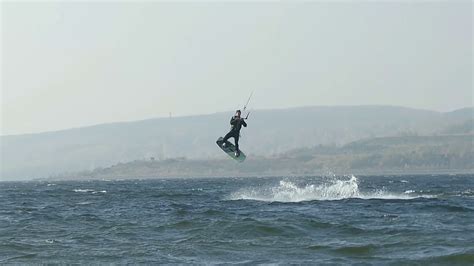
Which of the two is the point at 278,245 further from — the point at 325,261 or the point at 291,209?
the point at 291,209

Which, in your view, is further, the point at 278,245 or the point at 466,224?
the point at 466,224

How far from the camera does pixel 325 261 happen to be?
22844mm

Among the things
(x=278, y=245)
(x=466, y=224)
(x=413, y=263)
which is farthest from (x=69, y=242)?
(x=466, y=224)

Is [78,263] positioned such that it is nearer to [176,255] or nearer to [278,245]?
[176,255]

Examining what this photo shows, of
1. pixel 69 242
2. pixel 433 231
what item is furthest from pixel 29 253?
pixel 433 231

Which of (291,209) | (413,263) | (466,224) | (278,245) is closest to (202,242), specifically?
(278,245)

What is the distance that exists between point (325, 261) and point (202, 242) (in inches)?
233

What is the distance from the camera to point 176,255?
80.3 ft

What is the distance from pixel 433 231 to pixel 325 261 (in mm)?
7543

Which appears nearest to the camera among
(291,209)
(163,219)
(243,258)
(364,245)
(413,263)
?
(413,263)

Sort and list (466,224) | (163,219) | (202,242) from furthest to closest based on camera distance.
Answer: (163,219) → (466,224) → (202,242)

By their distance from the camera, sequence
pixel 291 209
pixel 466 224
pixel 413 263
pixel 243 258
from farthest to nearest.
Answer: pixel 291 209, pixel 466 224, pixel 243 258, pixel 413 263

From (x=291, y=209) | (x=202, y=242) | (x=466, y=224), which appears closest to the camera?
(x=202, y=242)

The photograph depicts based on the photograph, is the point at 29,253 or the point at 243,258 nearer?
the point at 243,258
